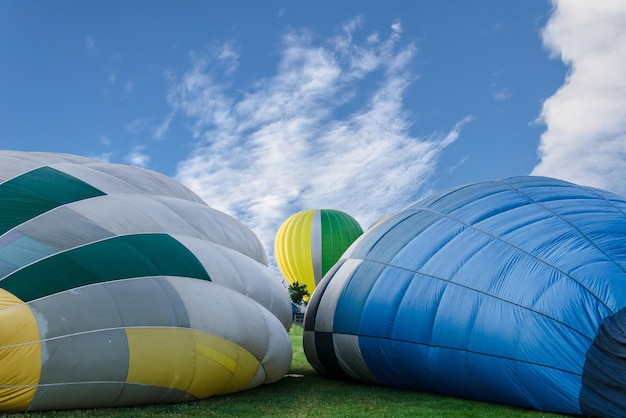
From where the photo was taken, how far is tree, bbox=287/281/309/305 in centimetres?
3225

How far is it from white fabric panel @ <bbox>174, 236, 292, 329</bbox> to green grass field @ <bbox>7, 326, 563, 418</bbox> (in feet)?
3.36

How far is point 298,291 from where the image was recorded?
32.8 m

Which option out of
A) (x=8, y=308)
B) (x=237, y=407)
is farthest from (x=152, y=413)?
(x=8, y=308)

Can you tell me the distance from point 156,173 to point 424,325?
3983 millimetres

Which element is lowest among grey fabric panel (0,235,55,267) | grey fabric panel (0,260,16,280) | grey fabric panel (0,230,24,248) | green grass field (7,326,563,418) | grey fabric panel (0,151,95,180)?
green grass field (7,326,563,418)

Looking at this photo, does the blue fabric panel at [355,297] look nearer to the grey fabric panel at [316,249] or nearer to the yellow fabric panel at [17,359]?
the yellow fabric panel at [17,359]

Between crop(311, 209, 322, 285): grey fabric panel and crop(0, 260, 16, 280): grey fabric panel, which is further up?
crop(311, 209, 322, 285): grey fabric panel

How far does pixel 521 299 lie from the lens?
19.6 feet

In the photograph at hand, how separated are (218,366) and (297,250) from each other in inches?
1011

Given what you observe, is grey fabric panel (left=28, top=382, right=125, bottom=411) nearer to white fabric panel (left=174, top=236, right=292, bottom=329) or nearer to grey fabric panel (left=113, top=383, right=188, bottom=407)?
grey fabric panel (left=113, top=383, right=188, bottom=407)

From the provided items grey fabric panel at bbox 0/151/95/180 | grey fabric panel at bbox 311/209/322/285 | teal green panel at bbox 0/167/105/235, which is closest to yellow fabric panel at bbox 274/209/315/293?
grey fabric panel at bbox 311/209/322/285

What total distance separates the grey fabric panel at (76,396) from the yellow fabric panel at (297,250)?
26.0 m

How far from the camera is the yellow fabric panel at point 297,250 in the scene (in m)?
31.3

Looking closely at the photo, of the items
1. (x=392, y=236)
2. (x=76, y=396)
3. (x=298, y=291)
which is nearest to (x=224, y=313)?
(x=76, y=396)
